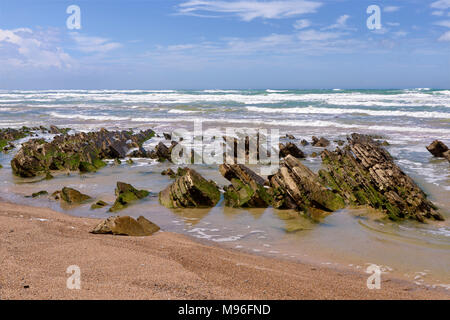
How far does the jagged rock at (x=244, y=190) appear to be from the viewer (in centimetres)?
848

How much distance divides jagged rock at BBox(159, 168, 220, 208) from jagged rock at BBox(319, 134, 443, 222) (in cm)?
306

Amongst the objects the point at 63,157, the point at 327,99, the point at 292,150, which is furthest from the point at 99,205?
the point at 327,99

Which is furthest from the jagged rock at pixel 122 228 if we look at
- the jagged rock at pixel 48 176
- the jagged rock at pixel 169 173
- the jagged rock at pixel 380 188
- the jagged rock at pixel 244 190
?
the jagged rock at pixel 48 176

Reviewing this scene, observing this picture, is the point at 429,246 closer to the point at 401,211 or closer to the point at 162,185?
the point at 401,211

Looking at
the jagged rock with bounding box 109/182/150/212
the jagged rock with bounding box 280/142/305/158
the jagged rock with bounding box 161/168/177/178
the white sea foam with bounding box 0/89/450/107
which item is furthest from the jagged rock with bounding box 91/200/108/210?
the white sea foam with bounding box 0/89/450/107

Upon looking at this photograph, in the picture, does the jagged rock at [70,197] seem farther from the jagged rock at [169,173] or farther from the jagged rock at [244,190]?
the jagged rock at [244,190]

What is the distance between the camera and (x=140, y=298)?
3.56 metres

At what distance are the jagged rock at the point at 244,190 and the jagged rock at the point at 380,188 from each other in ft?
6.22

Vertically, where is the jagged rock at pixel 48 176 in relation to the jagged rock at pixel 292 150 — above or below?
below

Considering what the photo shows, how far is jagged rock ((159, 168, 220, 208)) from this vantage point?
8.51 metres

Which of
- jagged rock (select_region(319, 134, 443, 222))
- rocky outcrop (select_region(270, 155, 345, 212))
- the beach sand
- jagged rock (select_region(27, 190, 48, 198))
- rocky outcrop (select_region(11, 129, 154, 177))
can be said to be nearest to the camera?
the beach sand

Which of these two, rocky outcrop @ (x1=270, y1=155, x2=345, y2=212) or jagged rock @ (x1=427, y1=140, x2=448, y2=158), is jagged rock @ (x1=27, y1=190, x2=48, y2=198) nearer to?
rocky outcrop @ (x1=270, y1=155, x2=345, y2=212)

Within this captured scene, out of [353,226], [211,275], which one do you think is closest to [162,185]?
[353,226]

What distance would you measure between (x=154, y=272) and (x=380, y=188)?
5588 millimetres
